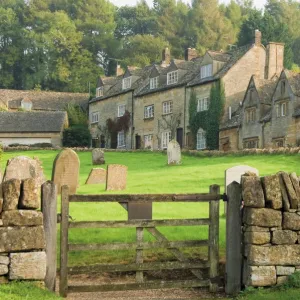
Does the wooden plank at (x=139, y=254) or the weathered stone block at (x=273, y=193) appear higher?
the weathered stone block at (x=273, y=193)

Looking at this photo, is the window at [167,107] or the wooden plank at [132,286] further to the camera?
the window at [167,107]

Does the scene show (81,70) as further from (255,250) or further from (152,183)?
(255,250)

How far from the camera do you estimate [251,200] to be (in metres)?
10.7

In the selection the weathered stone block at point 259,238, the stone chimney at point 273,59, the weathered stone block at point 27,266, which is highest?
the stone chimney at point 273,59

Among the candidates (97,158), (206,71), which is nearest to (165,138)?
(206,71)

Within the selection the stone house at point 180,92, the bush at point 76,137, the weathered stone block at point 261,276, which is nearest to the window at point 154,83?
the stone house at point 180,92

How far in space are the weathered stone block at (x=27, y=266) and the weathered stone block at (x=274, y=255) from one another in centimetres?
374

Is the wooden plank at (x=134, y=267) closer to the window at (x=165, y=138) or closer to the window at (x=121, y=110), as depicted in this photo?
the window at (x=165, y=138)

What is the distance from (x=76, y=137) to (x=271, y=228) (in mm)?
62653

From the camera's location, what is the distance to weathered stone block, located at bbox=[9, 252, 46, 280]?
32.8 ft

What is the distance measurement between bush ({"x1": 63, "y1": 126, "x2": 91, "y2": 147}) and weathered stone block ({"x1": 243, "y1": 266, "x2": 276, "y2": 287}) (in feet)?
204

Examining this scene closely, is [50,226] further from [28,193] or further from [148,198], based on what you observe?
[148,198]

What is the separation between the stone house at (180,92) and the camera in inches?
2250

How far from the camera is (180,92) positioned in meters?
61.6
